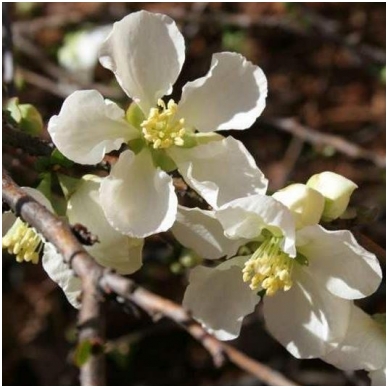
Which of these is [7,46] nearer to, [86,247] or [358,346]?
[86,247]

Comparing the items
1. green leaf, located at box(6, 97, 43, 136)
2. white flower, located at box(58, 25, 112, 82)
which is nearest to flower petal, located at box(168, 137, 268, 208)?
green leaf, located at box(6, 97, 43, 136)

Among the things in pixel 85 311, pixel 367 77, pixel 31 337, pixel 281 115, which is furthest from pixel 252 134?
pixel 85 311

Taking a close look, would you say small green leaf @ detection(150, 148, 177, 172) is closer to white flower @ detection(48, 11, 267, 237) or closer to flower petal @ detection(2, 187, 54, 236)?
white flower @ detection(48, 11, 267, 237)

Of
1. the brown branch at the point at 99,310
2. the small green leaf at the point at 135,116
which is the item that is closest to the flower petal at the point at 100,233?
the small green leaf at the point at 135,116

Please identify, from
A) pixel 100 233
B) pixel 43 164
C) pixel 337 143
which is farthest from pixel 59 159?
pixel 337 143

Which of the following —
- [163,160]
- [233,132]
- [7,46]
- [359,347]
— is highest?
[163,160]

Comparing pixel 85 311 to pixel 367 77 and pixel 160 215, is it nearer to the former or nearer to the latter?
pixel 160 215
